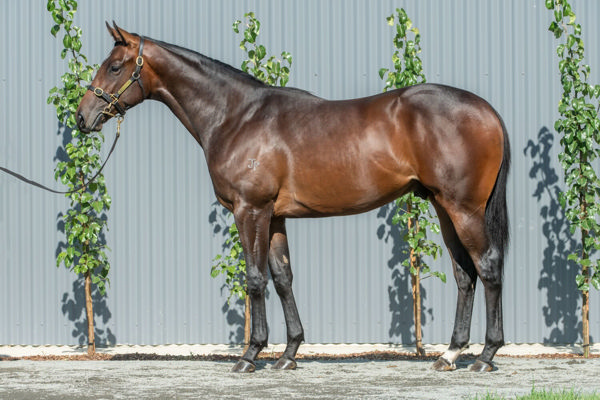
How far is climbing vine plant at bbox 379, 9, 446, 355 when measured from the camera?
7.29 m

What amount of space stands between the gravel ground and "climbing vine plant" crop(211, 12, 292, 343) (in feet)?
4.77

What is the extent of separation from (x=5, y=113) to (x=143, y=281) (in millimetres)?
2145

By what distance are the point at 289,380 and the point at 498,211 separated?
69.3 inches

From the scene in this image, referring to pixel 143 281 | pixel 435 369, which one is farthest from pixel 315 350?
pixel 435 369

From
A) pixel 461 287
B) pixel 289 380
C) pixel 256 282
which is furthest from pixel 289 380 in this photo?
pixel 461 287

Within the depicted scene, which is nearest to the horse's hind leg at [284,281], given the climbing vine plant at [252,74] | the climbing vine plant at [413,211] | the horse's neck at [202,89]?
the horse's neck at [202,89]

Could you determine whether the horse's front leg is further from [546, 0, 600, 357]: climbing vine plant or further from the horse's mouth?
[546, 0, 600, 357]: climbing vine plant

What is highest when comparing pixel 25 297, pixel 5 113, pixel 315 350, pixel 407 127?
pixel 5 113

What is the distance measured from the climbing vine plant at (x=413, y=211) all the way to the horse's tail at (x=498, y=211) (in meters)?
1.65

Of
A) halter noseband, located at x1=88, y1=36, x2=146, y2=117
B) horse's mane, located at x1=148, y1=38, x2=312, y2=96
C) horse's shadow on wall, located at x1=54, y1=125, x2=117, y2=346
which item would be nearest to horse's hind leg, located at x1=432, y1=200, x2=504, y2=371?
horse's mane, located at x1=148, y1=38, x2=312, y2=96

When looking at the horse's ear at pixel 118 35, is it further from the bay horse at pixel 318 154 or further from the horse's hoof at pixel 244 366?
the horse's hoof at pixel 244 366

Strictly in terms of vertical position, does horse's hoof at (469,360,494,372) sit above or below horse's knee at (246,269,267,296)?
below

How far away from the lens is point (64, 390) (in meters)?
5.04

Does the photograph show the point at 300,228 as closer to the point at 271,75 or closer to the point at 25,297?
the point at 271,75
